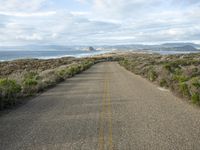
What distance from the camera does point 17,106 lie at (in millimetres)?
13195

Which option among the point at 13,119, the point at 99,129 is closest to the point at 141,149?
the point at 99,129

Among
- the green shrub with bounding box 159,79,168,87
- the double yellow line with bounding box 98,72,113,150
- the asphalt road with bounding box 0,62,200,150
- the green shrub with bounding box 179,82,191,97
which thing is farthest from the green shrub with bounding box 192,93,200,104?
the green shrub with bounding box 159,79,168,87

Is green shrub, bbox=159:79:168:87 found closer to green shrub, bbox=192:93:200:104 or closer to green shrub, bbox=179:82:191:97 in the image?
green shrub, bbox=179:82:191:97

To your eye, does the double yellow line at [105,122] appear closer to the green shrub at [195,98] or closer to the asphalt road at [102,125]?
the asphalt road at [102,125]

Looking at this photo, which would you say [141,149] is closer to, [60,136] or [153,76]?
[60,136]

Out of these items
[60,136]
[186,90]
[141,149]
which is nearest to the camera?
[141,149]

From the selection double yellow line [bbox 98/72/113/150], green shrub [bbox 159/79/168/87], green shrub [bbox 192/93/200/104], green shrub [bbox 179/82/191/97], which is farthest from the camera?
green shrub [bbox 159/79/168/87]

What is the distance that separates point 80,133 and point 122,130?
1.32 m

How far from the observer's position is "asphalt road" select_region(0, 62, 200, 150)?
729 centimetres

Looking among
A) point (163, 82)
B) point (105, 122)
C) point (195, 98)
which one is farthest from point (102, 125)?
point (163, 82)

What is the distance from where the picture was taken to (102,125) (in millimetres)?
9172

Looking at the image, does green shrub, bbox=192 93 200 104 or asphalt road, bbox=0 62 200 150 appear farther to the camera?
green shrub, bbox=192 93 200 104

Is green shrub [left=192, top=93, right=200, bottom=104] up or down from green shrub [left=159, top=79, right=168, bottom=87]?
up

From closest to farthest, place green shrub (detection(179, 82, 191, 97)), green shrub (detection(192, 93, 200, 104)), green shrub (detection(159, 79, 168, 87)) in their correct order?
green shrub (detection(192, 93, 200, 104)), green shrub (detection(179, 82, 191, 97)), green shrub (detection(159, 79, 168, 87))
